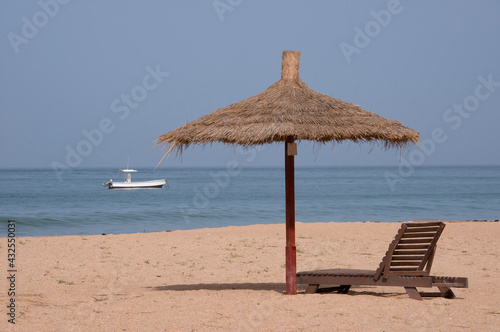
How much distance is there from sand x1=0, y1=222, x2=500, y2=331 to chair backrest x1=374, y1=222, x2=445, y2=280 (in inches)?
13.1

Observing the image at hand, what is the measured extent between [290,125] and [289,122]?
0.25 ft

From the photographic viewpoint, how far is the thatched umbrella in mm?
6379

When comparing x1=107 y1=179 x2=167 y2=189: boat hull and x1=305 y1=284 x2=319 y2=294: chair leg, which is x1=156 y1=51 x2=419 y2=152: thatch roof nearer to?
x1=305 y1=284 x2=319 y2=294: chair leg

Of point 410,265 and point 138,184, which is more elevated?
point 138,184

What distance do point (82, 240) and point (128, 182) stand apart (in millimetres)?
42918

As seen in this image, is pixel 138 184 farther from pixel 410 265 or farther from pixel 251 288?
pixel 410 265

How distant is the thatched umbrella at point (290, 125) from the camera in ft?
20.9

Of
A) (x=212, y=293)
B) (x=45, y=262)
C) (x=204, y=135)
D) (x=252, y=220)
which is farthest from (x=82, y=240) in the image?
(x=252, y=220)

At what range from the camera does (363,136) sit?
653 cm

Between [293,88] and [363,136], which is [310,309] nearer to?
[363,136]

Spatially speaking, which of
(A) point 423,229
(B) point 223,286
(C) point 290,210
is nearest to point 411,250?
(A) point 423,229

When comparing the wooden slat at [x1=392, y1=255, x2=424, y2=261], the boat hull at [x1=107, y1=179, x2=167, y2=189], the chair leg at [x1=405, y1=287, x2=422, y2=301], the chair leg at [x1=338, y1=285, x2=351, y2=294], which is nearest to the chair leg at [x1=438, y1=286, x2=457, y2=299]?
the chair leg at [x1=405, y1=287, x2=422, y2=301]

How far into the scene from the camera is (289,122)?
6367 mm

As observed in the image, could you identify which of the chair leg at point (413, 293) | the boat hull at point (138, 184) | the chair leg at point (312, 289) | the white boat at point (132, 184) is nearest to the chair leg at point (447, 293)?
the chair leg at point (413, 293)
